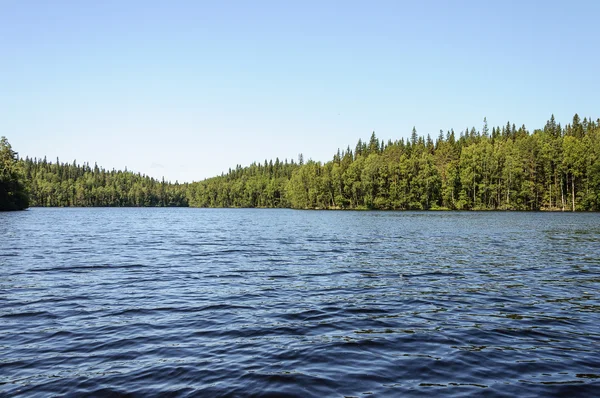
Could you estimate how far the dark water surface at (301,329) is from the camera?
888cm

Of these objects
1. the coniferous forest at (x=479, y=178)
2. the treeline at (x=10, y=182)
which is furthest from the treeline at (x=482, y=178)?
the treeline at (x=10, y=182)

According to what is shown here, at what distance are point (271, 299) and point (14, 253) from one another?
24065mm

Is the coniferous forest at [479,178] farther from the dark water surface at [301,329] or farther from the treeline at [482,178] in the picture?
the dark water surface at [301,329]

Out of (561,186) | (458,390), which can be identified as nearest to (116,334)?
(458,390)

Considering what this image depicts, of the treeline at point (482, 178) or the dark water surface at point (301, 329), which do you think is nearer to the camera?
the dark water surface at point (301, 329)

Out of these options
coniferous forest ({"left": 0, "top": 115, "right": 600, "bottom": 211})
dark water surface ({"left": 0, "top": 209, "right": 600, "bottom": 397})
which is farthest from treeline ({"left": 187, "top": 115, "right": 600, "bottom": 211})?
dark water surface ({"left": 0, "top": 209, "right": 600, "bottom": 397})

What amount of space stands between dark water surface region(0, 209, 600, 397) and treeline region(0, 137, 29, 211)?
372 feet

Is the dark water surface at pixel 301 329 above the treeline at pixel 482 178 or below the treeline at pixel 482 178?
below

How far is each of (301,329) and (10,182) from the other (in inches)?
5363

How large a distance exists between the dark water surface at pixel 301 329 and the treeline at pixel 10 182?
113479 mm

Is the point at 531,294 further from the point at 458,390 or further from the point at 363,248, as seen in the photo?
the point at 363,248

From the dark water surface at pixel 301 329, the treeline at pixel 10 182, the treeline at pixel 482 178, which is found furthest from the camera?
the treeline at pixel 482 178

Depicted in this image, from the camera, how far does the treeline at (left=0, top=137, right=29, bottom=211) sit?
118 m

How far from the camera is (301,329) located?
12594 millimetres
